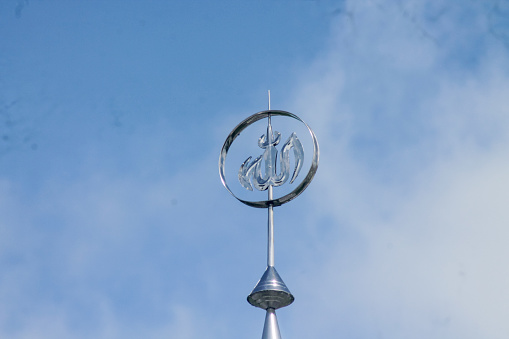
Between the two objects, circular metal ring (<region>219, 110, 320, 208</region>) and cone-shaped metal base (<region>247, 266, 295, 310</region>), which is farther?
circular metal ring (<region>219, 110, 320, 208</region>)

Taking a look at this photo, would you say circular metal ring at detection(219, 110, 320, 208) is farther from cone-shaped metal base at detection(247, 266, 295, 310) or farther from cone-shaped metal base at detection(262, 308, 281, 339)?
cone-shaped metal base at detection(262, 308, 281, 339)

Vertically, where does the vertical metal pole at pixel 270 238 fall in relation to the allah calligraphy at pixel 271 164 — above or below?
below

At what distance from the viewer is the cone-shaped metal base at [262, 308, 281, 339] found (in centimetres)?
1211

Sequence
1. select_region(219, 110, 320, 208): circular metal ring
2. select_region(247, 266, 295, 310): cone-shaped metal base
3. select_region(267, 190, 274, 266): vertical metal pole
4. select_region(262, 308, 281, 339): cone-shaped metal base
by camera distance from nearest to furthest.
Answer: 1. select_region(262, 308, 281, 339): cone-shaped metal base
2. select_region(247, 266, 295, 310): cone-shaped metal base
3. select_region(267, 190, 274, 266): vertical metal pole
4. select_region(219, 110, 320, 208): circular metal ring

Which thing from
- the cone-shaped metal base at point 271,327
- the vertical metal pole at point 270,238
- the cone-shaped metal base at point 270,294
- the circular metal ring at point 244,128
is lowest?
the cone-shaped metal base at point 271,327

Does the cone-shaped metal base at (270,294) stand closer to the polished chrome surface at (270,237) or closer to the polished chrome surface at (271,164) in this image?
the polished chrome surface at (270,237)

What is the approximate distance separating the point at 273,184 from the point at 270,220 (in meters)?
0.74

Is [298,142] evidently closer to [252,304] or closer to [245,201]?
[245,201]

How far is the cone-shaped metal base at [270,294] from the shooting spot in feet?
41.5

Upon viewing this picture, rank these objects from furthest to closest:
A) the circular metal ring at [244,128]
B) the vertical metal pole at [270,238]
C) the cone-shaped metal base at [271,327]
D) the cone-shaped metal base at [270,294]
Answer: the circular metal ring at [244,128] → the vertical metal pole at [270,238] → the cone-shaped metal base at [270,294] → the cone-shaped metal base at [271,327]

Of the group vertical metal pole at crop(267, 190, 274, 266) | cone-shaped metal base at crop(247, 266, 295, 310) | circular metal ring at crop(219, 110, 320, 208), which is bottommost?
cone-shaped metal base at crop(247, 266, 295, 310)

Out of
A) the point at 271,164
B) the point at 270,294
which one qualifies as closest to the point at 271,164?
Answer: the point at 271,164

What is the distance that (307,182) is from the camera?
45.5 ft

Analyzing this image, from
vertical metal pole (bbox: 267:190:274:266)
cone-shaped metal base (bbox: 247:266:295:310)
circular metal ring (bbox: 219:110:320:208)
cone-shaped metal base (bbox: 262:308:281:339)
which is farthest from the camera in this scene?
circular metal ring (bbox: 219:110:320:208)
